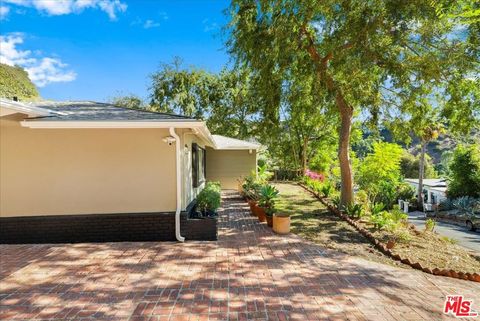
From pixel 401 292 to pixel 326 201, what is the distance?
9.00m

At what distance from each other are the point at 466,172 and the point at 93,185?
29988 millimetres

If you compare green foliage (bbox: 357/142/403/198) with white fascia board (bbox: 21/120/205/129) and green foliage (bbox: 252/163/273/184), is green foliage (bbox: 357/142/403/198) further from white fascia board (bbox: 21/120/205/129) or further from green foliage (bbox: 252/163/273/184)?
white fascia board (bbox: 21/120/205/129)

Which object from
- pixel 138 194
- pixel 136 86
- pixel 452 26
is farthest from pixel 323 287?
pixel 136 86

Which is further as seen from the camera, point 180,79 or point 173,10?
point 180,79

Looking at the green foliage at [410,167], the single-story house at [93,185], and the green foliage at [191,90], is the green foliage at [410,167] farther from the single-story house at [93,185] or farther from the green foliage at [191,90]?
the single-story house at [93,185]

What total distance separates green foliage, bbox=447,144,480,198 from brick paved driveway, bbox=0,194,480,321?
25247 millimetres

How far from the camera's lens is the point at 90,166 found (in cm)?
752

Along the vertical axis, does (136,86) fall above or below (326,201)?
above

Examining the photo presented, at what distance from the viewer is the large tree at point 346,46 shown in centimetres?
834

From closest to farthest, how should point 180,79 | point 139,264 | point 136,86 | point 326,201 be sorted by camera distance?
1. point 139,264
2. point 326,201
3. point 180,79
4. point 136,86

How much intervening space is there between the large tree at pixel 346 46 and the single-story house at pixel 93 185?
471 cm

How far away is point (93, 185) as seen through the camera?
24.8 feet

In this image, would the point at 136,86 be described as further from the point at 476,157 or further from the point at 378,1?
the point at 476,157

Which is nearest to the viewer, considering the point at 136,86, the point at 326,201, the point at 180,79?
the point at 326,201
